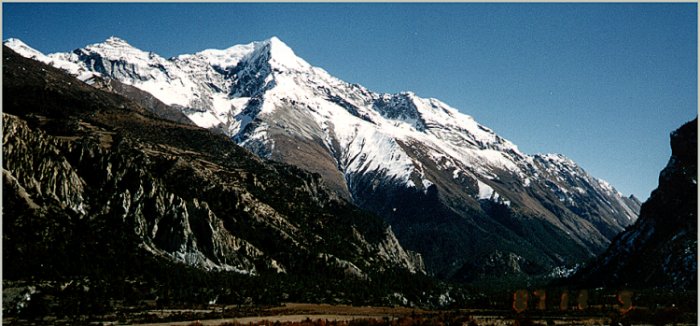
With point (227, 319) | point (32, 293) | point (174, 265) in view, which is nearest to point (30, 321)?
point (32, 293)

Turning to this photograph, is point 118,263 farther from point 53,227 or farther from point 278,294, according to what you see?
point 278,294

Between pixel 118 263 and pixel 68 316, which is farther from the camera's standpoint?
pixel 118 263

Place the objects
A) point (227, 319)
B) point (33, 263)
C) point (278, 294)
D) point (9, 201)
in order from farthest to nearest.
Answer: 1. point (278, 294)
2. point (9, 201)
3. point (33, 263)
4. point (227, 319)

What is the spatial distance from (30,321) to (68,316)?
9.42m

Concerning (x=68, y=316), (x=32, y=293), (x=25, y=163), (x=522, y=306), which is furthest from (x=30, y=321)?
(x=522, y=306)

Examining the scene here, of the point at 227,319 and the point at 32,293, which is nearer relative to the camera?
the point at 227,319

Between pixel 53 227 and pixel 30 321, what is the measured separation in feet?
186

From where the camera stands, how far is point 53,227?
6403 inches

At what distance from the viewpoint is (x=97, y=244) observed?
169000 millimetres

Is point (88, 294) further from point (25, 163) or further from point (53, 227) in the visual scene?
point (25, 163)

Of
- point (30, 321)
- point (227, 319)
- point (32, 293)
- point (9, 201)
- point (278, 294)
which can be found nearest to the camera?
point (30, 321)

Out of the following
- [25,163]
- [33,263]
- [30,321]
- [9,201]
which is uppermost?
[25,163]

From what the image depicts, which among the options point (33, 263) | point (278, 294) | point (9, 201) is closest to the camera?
point (33, 263)

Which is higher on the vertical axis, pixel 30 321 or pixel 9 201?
pixel 9 201
